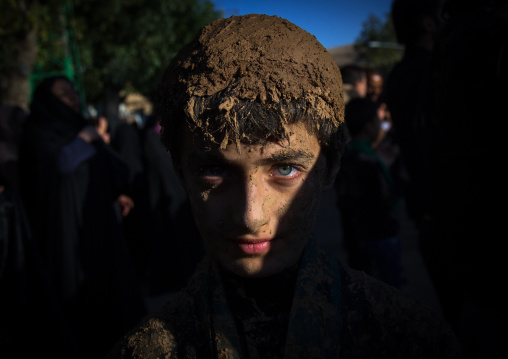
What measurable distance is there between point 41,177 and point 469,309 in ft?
11.2

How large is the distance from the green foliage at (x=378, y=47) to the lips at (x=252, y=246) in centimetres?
2335

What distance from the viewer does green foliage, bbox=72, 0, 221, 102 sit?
13.7 meters

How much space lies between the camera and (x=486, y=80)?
1594mm

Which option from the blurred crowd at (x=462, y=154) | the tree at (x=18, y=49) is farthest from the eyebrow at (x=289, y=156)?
the tree at (x=18, y=49)

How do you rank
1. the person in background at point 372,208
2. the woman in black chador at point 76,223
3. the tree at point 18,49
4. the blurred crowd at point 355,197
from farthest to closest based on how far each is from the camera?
the tree at point 18,49, the woman in black chador at point 76,223, the person in background at point 372,208, the blurred crowd at point 355,197

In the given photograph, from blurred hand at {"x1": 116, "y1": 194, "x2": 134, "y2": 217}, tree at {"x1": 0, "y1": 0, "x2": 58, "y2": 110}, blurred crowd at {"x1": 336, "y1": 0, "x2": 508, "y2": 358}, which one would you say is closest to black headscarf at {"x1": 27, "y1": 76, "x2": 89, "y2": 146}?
blurred hand at {"x1": 116, "y1": 194, "x2": 134, "y2": 217}

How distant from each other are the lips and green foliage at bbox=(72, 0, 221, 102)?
45.9 feet

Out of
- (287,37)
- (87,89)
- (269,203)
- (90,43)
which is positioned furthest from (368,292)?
(87,89)

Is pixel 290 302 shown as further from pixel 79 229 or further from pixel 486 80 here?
pixel 79 229

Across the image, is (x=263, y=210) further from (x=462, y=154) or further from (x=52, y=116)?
(x=52, y=116)

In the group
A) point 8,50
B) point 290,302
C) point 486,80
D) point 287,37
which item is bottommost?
point 290,302

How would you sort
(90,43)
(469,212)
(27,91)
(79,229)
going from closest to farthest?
(469,212), (79,229), (27,91), (90,43)

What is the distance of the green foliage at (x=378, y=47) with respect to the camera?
2262 cm

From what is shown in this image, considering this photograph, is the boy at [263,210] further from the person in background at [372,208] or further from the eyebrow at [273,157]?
the person in background at [372,208]
